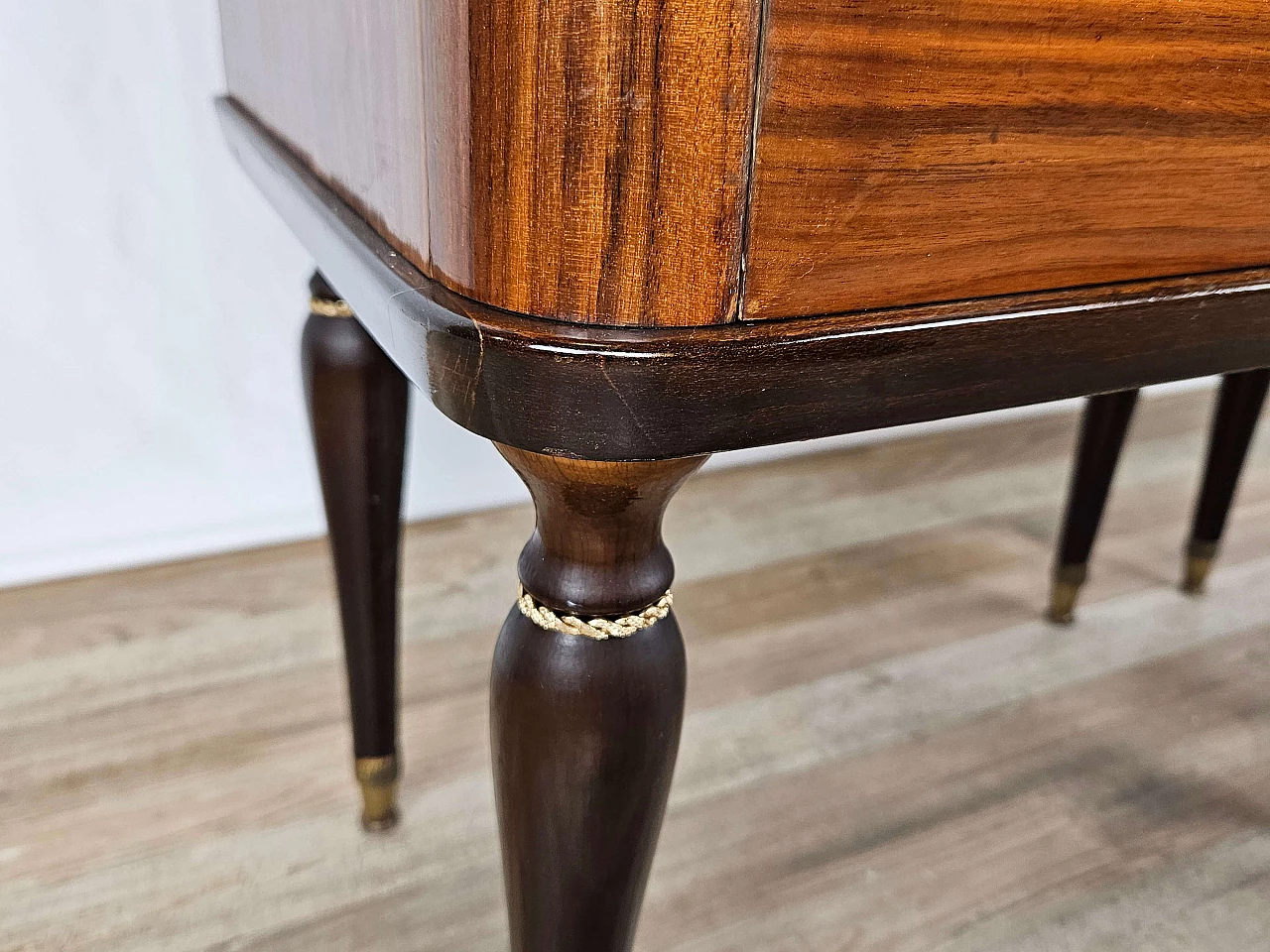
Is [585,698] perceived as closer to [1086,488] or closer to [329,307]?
[329,307]

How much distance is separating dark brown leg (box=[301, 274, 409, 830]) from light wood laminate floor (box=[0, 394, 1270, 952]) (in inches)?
3.8

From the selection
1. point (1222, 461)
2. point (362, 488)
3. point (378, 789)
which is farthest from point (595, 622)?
point (1222, 461)

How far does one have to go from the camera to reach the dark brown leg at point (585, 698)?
298 millimetres

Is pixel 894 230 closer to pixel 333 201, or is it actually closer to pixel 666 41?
pixel 666 41

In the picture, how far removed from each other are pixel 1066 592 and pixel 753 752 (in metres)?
0.37

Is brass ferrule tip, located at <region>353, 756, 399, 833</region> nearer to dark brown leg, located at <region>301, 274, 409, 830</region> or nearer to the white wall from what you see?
dark brown leg, located at <region>301, 274, 409, 830</region>

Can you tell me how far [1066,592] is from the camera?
963 mm

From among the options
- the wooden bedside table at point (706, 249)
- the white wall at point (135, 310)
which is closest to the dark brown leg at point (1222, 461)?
the wooden bedside table at point (706, 249)

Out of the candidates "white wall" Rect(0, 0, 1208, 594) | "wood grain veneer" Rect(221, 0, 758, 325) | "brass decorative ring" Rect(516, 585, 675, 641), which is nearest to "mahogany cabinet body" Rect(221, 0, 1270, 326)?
"wood grain veneer" Rect(221, 0, 758, 325)

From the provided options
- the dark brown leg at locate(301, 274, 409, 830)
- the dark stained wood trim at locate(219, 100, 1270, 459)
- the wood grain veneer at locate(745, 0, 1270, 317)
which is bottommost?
the dark brown leg at locate(301, 274, 409, 830)

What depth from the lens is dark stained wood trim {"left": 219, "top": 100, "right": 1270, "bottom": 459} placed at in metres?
0.24

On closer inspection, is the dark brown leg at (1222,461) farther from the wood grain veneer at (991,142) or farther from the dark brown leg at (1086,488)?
the wood grain veneer at (991,142)

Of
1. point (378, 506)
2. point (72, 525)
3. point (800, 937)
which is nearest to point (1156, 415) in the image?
point (800, 937)

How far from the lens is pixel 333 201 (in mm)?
389
